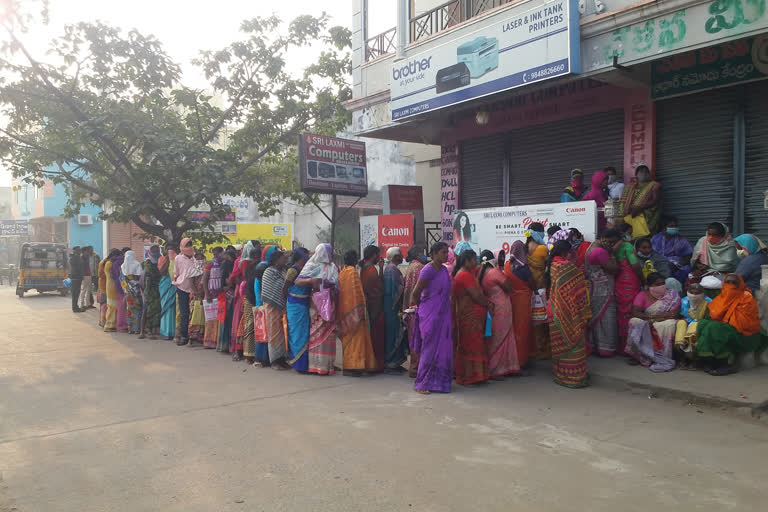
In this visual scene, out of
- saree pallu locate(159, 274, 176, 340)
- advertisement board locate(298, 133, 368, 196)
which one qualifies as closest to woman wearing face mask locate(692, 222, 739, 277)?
advertisement board locate(298, 133, 368, 196)

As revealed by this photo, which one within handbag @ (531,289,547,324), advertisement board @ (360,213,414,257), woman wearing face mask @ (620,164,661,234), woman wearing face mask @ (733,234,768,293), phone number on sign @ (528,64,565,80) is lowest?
handbag @ (531,289,547,324)

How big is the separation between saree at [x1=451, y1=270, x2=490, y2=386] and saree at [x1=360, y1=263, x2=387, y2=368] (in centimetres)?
112

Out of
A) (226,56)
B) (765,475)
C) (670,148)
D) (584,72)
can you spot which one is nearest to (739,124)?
(670,148)

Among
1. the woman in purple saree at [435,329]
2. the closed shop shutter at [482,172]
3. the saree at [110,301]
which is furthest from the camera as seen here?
the saree at [110,301]

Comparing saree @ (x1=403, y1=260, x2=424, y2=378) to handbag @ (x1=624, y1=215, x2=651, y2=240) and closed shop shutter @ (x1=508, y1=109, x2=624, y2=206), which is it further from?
closed shop shutter @ (x1=508, y1=109, x2=624, y2=206)

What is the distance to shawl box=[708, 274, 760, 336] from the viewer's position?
5.88 m

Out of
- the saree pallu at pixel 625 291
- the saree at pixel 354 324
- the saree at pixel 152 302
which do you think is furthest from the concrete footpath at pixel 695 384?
the saree at pixel 152 302

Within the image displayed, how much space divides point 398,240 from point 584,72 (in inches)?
174

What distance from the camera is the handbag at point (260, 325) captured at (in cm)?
753

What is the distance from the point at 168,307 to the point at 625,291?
7.37m

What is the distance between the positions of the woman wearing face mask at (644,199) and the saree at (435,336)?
3.43 metres

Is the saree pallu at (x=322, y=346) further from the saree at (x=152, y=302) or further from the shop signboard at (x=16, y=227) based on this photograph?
the shop signboard at (x=16, y=227)

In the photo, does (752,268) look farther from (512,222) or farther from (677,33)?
(512,222)

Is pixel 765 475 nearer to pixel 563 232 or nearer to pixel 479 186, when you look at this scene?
pixel 563 232
